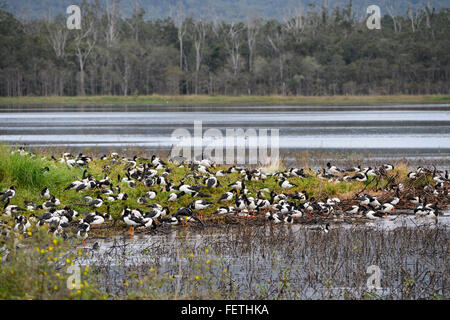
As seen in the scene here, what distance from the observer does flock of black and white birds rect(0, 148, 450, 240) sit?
12.7 m

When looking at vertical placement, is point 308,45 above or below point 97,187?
above

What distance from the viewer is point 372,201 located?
47.2 ft

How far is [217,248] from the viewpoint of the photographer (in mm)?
11117

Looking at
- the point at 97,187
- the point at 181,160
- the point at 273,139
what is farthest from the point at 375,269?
the point at 273,139

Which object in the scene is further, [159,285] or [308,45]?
[308,45]

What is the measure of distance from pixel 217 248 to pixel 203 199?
362 cm

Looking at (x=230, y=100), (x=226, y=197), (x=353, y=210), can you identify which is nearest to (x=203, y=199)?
(x=226, y=197)

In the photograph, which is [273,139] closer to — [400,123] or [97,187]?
[400,123]

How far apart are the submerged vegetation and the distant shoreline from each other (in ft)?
208

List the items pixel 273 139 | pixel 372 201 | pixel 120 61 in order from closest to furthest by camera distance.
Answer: pixel 372 201, pixel 273 139, pixel 120 61

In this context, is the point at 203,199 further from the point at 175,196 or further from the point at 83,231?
the point at 83,231

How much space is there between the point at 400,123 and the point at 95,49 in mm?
52350

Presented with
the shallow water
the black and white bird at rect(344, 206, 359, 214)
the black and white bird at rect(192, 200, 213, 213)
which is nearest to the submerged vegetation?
the shallow water
